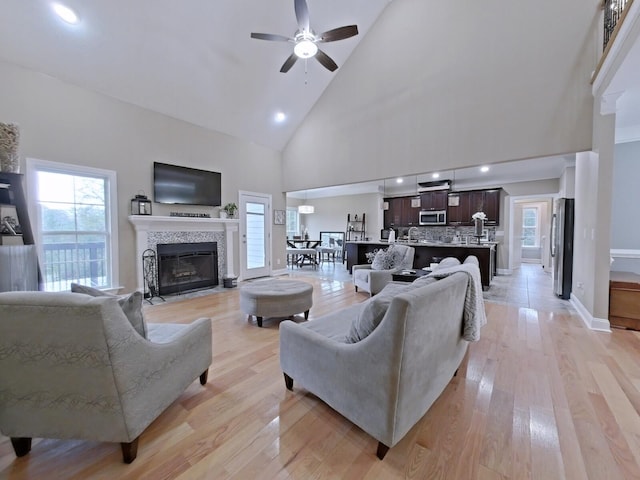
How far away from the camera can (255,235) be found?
6.55m

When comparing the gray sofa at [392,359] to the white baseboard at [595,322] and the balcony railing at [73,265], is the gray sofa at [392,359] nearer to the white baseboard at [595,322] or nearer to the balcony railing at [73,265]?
the white baseboard at [595,322]

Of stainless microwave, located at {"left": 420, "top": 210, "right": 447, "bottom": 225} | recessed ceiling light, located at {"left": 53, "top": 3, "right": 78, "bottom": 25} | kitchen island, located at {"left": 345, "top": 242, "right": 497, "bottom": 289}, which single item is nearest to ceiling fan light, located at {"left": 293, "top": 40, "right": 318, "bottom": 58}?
recessed ceiling light, located at {"left": 53, "top": 3, "right": 78, "bottom": 25}

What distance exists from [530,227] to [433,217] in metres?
4.43

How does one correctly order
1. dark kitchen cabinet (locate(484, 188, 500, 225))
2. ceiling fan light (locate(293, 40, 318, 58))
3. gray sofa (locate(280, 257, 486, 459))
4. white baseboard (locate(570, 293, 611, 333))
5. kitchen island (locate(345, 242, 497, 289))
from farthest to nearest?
dark kitchen cabinet (locate(484, 188, 500, 225)) < kitchen island (locate(345, 242, 497, 289)) < ceiling fan light (locate(293, 40, 318, 58)) < white baseboard (locate(570, 293, 611, 333)) < gray sofa (locate(280, 257, 486, 459))

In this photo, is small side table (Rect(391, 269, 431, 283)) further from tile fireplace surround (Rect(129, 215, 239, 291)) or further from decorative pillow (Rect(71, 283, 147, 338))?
decorative pillow (Rect(71, 283, 147, 338))

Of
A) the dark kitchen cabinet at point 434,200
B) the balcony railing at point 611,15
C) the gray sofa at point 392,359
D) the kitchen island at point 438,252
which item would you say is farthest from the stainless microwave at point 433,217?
the gray sofa at point 392,359

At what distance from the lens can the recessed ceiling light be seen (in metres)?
3.15

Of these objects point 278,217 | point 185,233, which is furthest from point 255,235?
point 185,233

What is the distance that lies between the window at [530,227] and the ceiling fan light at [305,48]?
375 inches

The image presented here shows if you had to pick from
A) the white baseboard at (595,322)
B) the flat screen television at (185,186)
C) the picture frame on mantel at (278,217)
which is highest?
the flat screen television at (185,186)

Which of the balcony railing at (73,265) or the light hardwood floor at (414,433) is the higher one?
the balcony railing at (73,265)

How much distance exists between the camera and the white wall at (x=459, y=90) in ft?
12.0

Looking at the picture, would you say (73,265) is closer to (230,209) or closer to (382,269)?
(230,209)

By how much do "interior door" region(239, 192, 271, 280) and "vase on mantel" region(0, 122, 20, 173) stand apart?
3.50 m
